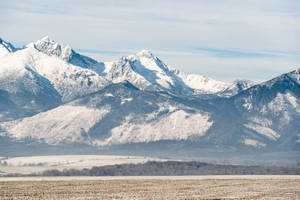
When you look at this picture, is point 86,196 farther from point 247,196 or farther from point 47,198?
point 247,196

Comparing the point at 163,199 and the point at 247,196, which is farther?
the point at 247,196

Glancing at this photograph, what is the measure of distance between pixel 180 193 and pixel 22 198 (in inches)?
1694

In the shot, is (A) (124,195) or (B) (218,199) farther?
(A) (124,195)

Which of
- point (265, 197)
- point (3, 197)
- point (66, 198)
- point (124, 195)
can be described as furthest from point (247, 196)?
point (3, 197)

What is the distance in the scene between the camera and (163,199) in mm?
178250

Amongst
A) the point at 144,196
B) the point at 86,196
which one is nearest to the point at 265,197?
the point at 144,196

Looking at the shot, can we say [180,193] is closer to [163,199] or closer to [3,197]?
[163,199]

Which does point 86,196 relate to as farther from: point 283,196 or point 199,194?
point 283,196

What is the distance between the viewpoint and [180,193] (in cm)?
19950

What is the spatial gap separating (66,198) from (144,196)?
20.3 m

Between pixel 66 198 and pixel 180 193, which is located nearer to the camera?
pixel 66 198

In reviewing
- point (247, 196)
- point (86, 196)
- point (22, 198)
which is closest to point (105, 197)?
point (86, 196)

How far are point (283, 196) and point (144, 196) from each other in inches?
1424

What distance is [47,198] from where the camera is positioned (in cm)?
18275
